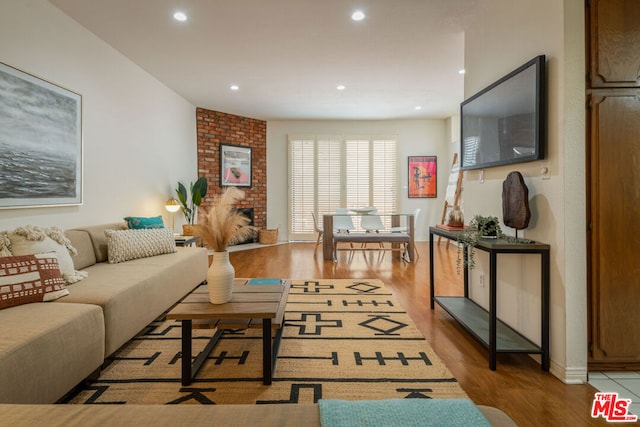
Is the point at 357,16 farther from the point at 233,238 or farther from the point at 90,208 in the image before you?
the point at 90,208

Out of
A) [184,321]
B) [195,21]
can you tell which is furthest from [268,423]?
[195,21]

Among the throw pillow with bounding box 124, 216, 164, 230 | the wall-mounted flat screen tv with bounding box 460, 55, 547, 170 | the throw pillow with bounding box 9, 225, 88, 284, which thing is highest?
A: the wall-mounted flat screen tv with bounding box 460, 55, 547, 170

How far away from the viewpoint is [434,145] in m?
8.16

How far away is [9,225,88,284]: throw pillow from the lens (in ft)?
7.79

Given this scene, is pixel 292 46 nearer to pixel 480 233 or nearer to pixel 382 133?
pixel 480 233

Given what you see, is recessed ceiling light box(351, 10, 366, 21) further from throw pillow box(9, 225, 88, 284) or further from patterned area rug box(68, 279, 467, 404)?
throw pillow box(9, 225, 88, 284)

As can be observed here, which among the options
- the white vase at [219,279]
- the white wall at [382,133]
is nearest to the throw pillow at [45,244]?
the white vase at [219,279]

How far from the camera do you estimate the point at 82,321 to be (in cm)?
194

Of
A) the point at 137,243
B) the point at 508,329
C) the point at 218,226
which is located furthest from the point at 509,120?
the point at 137,243

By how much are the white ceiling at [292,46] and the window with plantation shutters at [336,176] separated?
1.65 metres

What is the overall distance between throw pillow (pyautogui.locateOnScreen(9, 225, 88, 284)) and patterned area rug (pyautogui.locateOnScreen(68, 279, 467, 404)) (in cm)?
A: 69

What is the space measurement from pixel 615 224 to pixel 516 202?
0.56m

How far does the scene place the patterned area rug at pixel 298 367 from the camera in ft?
6.29

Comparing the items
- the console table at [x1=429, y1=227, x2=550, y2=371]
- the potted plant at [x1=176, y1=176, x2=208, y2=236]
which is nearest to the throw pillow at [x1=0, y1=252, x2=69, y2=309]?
the console table at [x1=429, y1=227, x2=550, y2=371]
